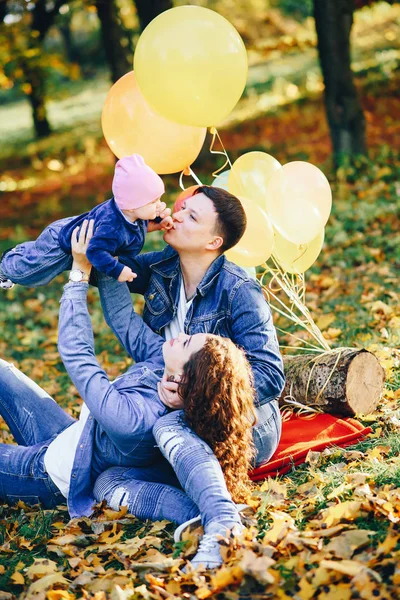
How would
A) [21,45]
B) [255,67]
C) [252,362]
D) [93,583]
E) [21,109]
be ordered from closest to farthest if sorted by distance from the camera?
1. [93,583]
2. [252,362]
3. [21,45]
4. [255,67]
5. [21,109]

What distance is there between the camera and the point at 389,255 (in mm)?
7309

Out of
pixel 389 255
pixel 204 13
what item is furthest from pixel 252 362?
pixel 389 255

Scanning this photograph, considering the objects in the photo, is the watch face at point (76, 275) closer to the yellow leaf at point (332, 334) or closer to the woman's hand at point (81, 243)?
the woman's hand at point (81, 243)

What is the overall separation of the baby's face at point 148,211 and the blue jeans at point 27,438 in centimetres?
118

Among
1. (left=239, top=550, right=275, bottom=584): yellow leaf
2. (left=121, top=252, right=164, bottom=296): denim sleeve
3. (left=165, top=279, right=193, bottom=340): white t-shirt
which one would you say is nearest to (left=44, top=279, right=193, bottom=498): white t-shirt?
(left=165, top=279, right=193, bottom=340): white t-shirt

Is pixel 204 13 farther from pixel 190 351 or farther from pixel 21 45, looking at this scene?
pixel 21 45

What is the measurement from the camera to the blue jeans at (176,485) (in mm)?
2975

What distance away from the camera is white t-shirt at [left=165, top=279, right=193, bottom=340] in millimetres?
3760

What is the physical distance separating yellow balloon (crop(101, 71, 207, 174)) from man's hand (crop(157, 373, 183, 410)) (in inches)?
48.7

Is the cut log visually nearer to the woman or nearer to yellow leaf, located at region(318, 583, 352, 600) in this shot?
the woman

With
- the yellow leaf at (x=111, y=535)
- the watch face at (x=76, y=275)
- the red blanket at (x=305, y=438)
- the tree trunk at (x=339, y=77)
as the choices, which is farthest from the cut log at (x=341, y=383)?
the tree trunk at (x=339, y=77)

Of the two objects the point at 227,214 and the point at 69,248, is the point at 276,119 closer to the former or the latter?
the point at 227,214

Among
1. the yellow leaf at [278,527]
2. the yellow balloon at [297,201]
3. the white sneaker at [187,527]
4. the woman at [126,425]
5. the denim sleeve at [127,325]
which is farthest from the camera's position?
the yellow balloon at [297,201]

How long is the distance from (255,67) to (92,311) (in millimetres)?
14865
